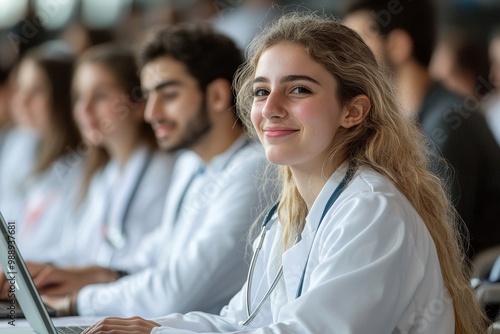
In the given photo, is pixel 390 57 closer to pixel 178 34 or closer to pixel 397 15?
pixel 397 15

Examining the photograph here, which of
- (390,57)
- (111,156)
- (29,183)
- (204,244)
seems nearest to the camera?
(204,244)

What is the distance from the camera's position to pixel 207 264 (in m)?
2.32

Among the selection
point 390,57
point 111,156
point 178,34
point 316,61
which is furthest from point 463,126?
point 111,156

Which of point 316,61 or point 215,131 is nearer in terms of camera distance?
point 316,61

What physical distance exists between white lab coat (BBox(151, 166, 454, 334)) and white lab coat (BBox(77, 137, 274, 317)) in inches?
30.1

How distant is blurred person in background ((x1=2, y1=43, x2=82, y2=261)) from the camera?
4.16 metres

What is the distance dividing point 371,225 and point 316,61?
34 cm

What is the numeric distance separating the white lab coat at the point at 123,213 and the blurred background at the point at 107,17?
61cm

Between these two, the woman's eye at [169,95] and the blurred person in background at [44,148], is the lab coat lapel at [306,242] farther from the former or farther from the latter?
the blurred person in background at [44,148]

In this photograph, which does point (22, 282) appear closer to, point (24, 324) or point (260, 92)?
point (24, 324)

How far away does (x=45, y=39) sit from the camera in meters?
4.66

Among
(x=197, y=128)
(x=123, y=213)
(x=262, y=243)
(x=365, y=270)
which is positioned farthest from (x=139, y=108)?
(x=365, y=270)

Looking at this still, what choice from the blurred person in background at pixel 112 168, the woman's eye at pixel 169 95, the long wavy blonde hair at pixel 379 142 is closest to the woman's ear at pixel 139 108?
the blurred person in background at pixel 112 168

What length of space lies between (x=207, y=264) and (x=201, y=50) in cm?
76
